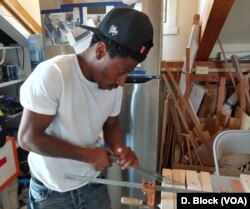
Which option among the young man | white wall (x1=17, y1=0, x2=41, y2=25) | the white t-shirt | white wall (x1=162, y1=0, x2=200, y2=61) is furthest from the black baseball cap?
white wall (x1=17, y1=0, x2=41, y2=25)

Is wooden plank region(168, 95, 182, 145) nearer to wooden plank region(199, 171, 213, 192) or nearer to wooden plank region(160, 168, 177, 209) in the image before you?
wooden plank region(199, 171, 213, 192)

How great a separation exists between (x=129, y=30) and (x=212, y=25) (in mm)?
1132

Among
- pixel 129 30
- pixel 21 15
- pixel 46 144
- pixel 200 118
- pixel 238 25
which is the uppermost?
pixel 21 15

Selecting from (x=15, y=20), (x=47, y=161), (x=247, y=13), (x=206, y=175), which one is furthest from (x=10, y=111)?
(x=247, y=13)

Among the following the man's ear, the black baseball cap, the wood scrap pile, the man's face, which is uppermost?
the black baseball cap

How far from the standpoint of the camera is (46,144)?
2.45 ft

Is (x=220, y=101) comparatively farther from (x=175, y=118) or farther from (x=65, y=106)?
(x=65, y=106)

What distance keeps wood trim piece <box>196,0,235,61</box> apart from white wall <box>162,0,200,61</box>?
0.64 feet

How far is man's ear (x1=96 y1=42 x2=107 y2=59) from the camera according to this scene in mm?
723

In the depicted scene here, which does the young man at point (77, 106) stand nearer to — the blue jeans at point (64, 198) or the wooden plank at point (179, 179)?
the blue jeans at point (64, 198)

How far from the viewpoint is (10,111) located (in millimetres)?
1822

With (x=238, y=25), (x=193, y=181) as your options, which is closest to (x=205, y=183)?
(x=193, y=181)

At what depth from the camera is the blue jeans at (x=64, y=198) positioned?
0.93 meters

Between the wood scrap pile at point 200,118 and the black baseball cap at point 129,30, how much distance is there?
112cm
